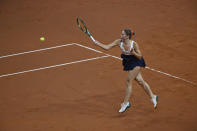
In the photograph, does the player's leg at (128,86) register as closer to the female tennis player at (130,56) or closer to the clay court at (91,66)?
the female tennis player at (130,56)

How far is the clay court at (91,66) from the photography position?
370 inches

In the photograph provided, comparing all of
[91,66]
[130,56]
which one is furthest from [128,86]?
[91,66]

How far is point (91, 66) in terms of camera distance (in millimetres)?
11844

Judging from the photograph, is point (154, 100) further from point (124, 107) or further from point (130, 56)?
point (130, 56)

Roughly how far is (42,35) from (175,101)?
232 inches

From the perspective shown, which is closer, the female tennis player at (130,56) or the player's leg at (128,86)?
the female tennis player at (130,56)

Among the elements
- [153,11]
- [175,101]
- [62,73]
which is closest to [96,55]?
[62,73]

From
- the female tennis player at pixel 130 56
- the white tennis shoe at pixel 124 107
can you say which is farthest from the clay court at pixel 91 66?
the female tennis player at pixel 130 56

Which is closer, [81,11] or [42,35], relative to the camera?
[42,35]

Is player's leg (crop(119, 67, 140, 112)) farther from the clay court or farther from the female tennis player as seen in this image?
the clay court

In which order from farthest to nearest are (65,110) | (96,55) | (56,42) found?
(56,42) < (96,55) < (65,110)

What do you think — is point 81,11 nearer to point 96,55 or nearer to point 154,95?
point 96,55

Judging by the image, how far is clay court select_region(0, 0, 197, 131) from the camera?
941cm

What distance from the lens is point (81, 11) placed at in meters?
16.0
